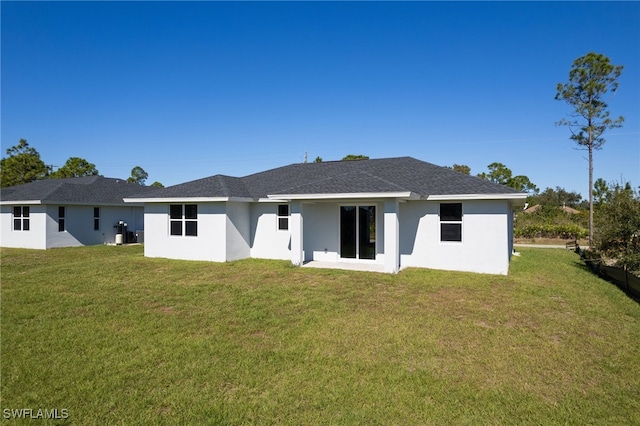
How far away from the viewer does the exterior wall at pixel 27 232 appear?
19.8 metres

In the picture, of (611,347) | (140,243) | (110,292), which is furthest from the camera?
(140,243)

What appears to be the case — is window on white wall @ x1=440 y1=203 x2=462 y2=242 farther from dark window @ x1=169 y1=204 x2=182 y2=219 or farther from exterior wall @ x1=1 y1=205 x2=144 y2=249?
exterior wall @ x1=1 y1=205 x2=144 y2=249

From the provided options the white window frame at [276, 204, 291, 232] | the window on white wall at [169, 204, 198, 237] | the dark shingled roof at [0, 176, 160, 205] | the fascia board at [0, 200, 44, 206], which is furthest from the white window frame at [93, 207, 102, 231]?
the white window frame at [276, 204, 291, 232]

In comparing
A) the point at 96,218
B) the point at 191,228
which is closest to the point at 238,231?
the point at 191,228

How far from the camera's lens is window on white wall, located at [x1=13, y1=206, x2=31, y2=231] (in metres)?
20.4

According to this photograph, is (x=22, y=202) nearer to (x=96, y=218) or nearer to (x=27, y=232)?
(x=27, y=232)

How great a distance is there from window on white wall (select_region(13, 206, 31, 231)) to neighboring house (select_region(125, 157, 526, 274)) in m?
9.96

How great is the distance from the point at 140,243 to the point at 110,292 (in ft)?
51.3

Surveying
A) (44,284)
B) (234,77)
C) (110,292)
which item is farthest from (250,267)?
(234,77)

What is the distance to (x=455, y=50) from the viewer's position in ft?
52.6

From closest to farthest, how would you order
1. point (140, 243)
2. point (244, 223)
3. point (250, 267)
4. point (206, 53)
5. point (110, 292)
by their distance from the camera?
point (110, 292) → point (250, 267) → point (244, 223) → point (206, 53) → point (140, 243)

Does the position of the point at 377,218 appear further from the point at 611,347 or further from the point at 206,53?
the point at 206,53

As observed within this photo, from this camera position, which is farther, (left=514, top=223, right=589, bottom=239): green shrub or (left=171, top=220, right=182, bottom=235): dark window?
(left=514, top=223, right=589, bottom=239): green shrub

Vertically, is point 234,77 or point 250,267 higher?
point 234,77
